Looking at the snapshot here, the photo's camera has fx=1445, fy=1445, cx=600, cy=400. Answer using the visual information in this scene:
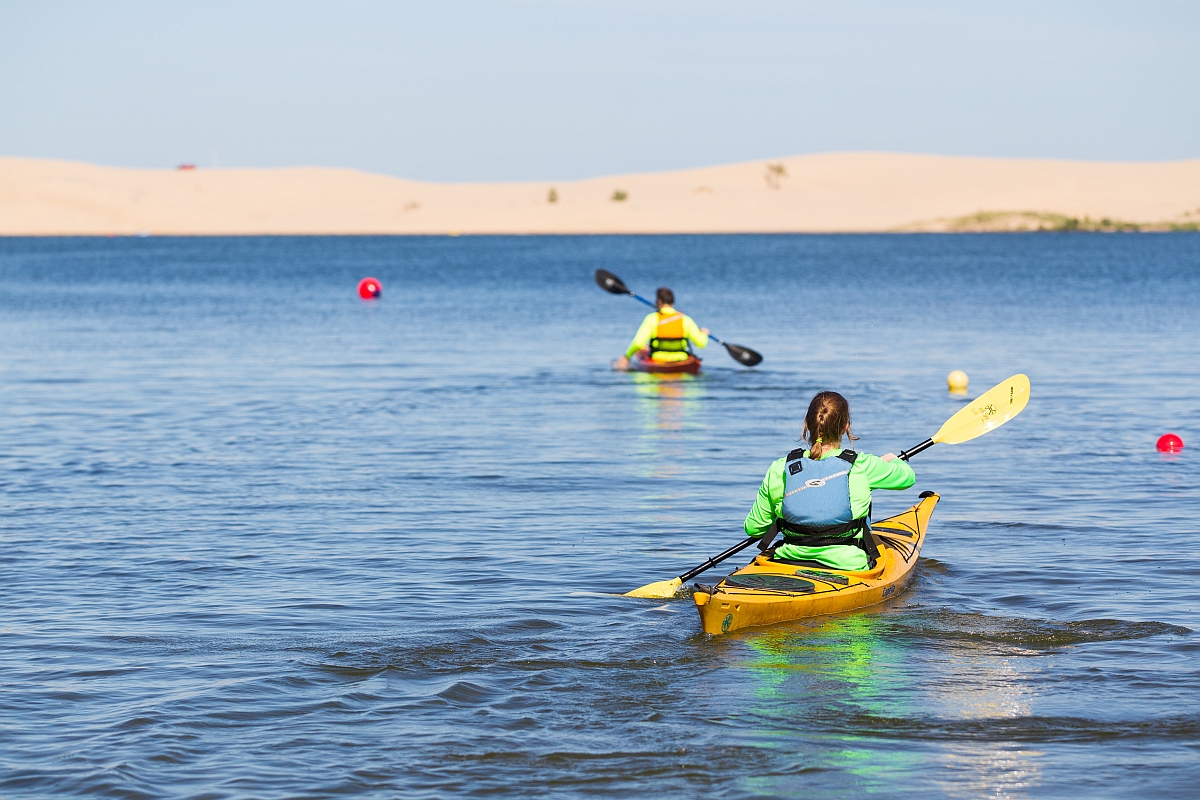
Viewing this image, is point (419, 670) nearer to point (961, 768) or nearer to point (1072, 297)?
point (961, 768)

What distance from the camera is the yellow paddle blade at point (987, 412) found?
1062 centimetres

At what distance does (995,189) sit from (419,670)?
119979 millimetres

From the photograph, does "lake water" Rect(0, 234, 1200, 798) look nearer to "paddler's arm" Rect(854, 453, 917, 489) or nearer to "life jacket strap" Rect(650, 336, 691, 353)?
"life jacket strap" Rect(650, 336, 691, 353)

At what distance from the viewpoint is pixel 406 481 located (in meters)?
13.1

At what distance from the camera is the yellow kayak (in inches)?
310

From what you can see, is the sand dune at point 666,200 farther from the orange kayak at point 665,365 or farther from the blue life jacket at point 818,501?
the blue life jacket at point 818,501

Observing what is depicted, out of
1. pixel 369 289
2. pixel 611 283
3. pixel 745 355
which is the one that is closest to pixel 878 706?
pixel 745 355

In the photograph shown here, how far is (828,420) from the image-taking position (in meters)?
7.89

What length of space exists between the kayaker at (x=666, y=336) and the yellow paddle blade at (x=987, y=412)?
9011mm

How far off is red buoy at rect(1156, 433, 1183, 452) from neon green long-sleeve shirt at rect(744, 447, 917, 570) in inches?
274

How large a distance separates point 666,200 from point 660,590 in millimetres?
116911

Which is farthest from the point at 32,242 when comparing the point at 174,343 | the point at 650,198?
the point at 174,343

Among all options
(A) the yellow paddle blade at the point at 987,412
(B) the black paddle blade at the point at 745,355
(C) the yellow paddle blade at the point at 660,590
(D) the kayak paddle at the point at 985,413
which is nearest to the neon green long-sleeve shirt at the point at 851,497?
(C) the yellow paddle blade at the point at 660,590

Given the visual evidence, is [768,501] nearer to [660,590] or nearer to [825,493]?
[825,493]
